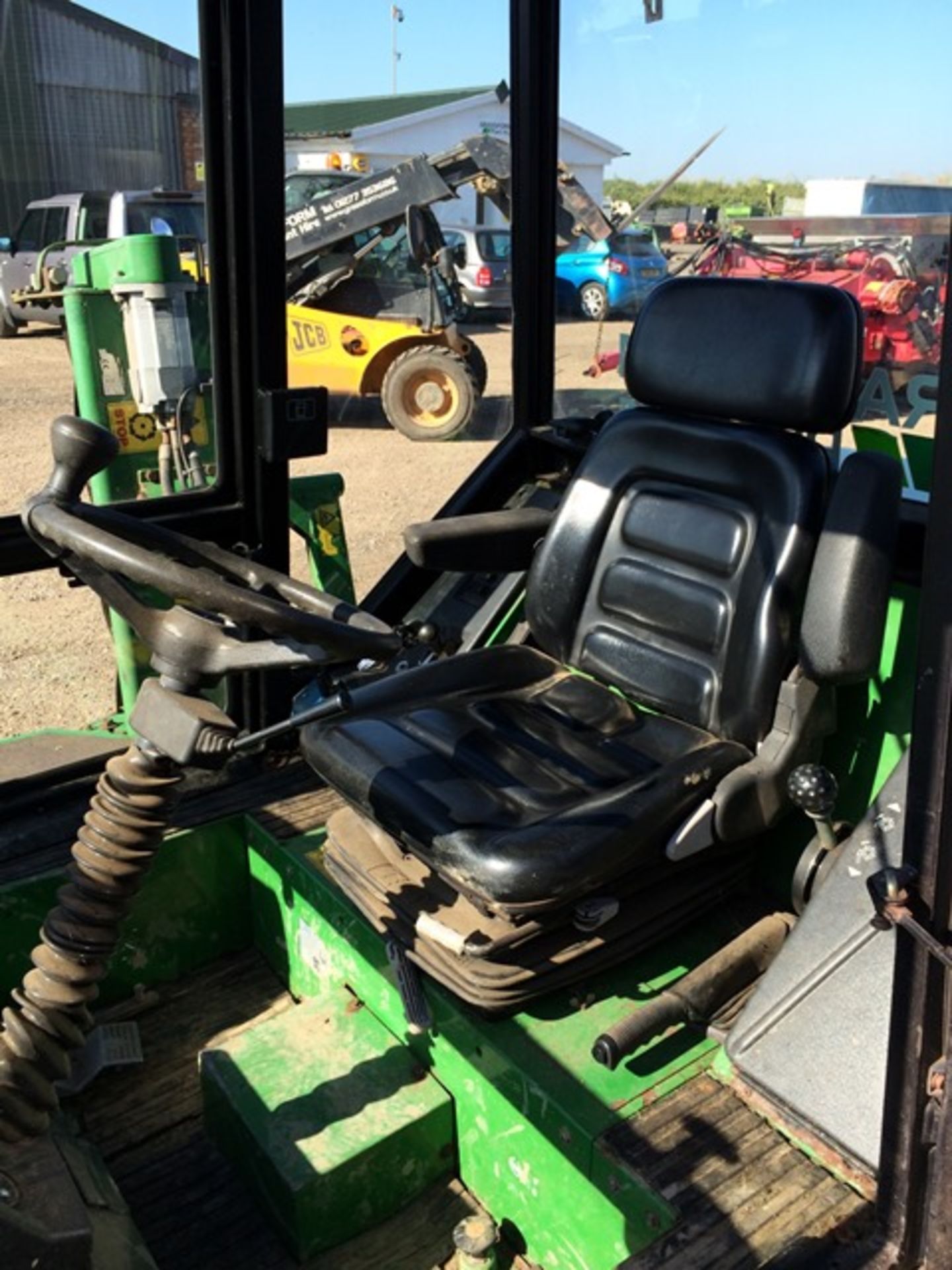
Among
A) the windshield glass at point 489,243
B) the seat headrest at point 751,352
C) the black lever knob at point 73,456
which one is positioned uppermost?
the windshield glass at point 489,243

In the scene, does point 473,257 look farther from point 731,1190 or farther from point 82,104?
point 731,1190

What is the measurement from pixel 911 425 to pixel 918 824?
106 cm

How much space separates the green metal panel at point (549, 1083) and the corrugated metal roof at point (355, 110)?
1535 millimetres

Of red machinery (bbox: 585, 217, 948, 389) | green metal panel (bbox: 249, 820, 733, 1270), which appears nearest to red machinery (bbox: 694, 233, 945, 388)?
red machinery (bbox: 585, 217, 948, 389)

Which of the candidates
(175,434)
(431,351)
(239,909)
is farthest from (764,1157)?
(431,351)

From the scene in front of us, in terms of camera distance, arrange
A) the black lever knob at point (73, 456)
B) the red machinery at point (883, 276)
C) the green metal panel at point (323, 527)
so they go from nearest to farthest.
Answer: the black lever knob at point (73, 456) < the red machinery at point (883, 276) < the green metal panel at point (323, 527)

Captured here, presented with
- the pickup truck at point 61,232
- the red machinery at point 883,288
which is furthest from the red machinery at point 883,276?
the pickup truck at point 61,232

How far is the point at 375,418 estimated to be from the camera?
805 centimetres

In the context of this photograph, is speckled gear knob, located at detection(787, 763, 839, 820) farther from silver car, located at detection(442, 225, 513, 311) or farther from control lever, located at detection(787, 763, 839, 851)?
silver car, located at detection(442, 225, 513, 311)

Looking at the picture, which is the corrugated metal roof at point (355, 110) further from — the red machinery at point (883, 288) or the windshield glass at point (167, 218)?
the red machinery at point (883, 288)

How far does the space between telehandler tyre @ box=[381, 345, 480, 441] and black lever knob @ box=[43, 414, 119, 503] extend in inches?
237

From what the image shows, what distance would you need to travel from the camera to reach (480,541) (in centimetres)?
234

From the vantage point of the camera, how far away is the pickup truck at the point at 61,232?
7.36ft

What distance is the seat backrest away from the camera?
188cm
